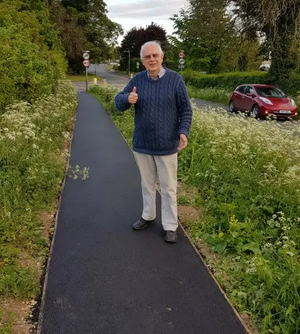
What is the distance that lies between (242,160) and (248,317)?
137 inches

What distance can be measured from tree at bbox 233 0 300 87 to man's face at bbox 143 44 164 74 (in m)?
17.8

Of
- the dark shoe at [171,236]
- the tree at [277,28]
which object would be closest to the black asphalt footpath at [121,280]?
the dark shoe at [171,236]

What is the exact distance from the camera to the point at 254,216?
4.47m

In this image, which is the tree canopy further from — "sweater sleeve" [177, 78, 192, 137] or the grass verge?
"sweater sleeve" [177, 78, 192, 137]

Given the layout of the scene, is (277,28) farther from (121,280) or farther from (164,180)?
(121,280)

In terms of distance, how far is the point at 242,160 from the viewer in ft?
19.8

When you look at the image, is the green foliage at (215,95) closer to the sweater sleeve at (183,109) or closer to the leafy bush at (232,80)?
the leafy bush at (232,80)

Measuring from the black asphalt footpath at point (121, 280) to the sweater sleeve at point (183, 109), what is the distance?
1.32 metres

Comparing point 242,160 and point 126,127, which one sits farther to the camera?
point 126,127

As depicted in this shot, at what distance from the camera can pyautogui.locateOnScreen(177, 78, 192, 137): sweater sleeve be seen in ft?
12.4

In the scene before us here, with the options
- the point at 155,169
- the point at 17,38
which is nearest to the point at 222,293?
the point at 155,169

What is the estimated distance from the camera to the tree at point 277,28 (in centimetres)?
1923

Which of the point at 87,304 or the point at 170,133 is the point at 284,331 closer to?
the point at 87,304

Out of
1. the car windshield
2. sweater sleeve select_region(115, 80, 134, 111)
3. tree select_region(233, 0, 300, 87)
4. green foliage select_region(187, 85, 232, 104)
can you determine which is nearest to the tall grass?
sweater sleeve select_region(115, 80, 134, 111)
